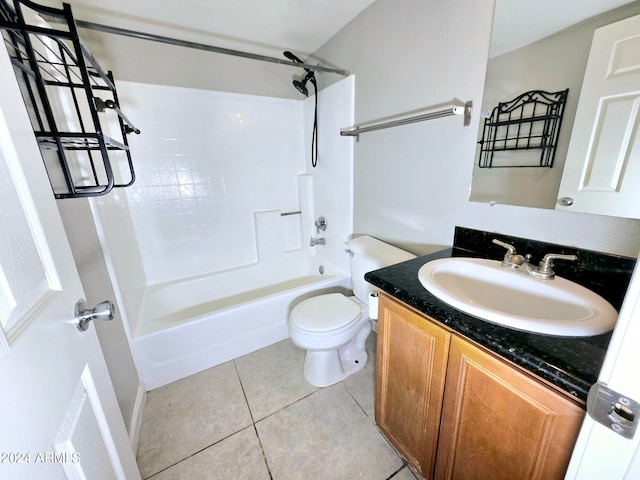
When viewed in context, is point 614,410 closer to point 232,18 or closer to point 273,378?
point 273,378

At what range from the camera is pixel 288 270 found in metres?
2.69

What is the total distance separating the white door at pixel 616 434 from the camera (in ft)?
1.19

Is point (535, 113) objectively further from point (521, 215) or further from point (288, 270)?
point (288, 270)

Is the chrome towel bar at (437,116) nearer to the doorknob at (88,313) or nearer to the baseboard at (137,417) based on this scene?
the doorknob at (88,313)

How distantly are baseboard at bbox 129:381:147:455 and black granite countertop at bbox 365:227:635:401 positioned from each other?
137 centimetres

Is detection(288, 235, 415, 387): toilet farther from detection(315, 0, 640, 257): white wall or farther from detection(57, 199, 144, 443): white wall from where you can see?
detection(57, 199, 144, 443): white wall

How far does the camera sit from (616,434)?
40cm

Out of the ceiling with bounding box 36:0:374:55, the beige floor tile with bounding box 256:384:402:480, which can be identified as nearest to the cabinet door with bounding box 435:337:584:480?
the beige floor tile with bounding box 256:384:402:480

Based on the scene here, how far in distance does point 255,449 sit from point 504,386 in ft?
3.82

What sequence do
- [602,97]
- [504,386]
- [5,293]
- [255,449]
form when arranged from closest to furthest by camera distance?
[5,293] → [504,386] → [602,97] → [255,449]

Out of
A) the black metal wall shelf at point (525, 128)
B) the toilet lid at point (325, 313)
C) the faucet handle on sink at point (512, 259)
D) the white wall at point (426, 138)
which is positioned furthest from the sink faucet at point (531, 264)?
the toilet lid at point (325, 313)

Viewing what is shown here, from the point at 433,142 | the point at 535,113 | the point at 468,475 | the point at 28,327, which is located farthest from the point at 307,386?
the point at 535,113

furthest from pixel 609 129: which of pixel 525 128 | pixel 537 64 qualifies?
pixel 537 64

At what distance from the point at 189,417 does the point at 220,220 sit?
1.51 m
